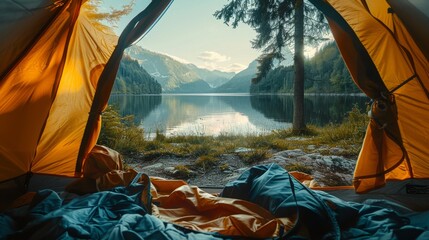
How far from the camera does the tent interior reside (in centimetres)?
211

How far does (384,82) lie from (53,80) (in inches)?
135

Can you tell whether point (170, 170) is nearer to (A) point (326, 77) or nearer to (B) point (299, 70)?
(B) point (299, 70)

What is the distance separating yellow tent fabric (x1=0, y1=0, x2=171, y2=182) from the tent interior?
1 centimetres

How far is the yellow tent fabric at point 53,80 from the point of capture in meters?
2.50

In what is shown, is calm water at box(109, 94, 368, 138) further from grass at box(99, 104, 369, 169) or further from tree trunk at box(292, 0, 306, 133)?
tree trunk at box(292, 0, 306, 133)

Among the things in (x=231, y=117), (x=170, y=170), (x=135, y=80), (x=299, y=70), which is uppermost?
(x=135, y=80)

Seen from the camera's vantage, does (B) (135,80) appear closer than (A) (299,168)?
No

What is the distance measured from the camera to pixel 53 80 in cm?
306

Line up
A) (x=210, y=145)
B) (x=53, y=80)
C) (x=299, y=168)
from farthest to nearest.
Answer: (x=210, y=145), (x=299, y=168), (x=53, y=80)

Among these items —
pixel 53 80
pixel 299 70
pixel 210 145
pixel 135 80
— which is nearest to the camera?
pixel 53 80

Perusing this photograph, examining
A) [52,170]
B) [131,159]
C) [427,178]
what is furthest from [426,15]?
[131,159]

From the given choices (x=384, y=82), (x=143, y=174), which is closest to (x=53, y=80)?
(x=143, y=174)

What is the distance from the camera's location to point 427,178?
2.83 m

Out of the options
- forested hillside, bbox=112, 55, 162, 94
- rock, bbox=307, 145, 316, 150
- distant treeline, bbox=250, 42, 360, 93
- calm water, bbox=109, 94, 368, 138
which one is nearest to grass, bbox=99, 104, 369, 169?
rock, bbox=307, 145, 316, 150
